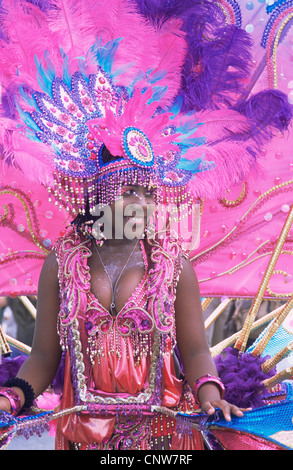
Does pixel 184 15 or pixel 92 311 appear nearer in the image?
pixel 92 311

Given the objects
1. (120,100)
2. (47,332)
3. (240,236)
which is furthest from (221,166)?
(47,332)

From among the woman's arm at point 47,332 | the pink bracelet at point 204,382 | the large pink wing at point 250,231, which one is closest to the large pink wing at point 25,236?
the woman's arm at point 47,332

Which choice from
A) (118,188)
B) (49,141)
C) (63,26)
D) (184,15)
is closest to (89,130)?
(49,141)

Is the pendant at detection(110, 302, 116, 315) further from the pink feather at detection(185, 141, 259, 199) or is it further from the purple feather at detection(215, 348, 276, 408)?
the pink feather at detection(185, 141, 259, 199)

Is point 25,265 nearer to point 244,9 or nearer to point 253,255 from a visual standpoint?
point 253,255

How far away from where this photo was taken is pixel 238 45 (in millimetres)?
2541

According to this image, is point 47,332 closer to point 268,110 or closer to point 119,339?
point 119,339

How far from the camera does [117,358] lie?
2.04 m

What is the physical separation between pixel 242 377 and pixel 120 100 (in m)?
1.18

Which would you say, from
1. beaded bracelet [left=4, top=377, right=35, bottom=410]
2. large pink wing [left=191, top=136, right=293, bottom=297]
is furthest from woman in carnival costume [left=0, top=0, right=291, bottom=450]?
large pink wing [left=191, top=136, right=293, bottom=297]

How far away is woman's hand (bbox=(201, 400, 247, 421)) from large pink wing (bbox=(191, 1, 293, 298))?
37.8 inches

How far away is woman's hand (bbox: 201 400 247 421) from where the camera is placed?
1.75 m

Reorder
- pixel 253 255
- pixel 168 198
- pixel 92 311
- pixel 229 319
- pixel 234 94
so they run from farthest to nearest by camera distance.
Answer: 1. pixel 229 319
2. pixel 253 255
3. pixel 234 94
4. pixel 168 198
5. pixel 92 311

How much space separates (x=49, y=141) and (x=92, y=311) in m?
0.70
